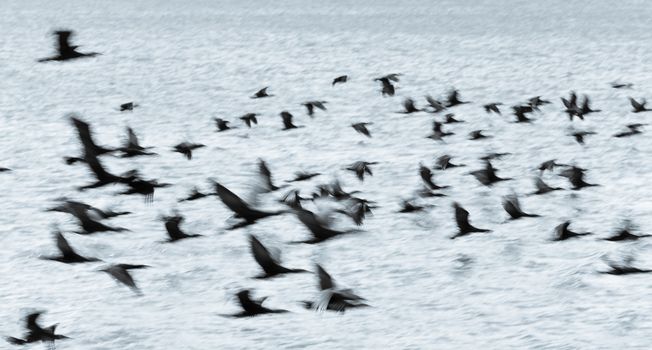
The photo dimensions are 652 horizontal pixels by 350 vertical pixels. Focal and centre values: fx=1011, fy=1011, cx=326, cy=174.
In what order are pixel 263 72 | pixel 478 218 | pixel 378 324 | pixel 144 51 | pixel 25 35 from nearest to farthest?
pixel 378 324 → pixel 478 218 → pixel 263 72 → pixel 144 51 → pixel 25 35

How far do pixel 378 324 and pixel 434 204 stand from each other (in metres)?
1.90

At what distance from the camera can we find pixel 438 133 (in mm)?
7316

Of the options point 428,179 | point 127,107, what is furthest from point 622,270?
point 127,107

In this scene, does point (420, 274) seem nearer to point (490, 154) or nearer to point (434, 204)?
point (434, 204)

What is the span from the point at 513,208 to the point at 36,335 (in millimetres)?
2565

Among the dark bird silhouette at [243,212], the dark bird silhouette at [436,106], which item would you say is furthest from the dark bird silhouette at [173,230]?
the dark bird silhouette at [436,106]

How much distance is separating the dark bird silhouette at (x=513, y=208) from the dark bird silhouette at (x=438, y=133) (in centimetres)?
220

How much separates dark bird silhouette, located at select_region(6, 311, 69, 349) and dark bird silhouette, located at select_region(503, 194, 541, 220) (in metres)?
2.43

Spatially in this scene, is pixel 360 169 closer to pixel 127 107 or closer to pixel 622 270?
pixel 622 270

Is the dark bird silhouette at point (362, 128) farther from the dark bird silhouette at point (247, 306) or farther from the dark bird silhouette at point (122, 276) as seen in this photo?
the dark bird silhouette at point (247, 306)

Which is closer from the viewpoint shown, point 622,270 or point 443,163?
point 622,270

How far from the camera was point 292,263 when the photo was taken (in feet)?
14.3

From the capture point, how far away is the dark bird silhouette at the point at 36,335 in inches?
130

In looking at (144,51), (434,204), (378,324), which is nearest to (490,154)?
(434,204)
